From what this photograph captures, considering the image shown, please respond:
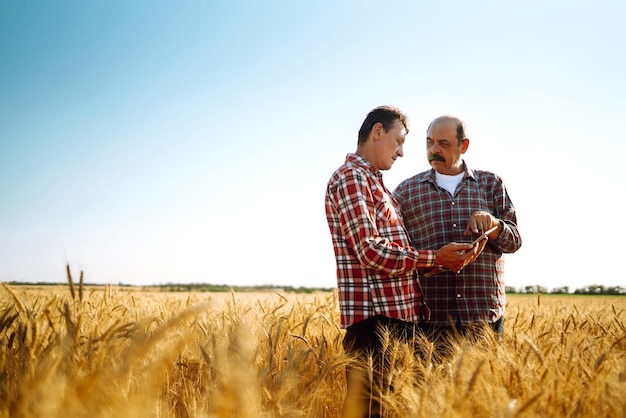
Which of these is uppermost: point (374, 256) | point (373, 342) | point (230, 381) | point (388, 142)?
point (388, 142)

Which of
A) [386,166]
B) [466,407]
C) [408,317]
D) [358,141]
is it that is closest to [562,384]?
[466,407]

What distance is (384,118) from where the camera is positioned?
2422 mm

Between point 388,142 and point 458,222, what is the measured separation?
866 millimetres

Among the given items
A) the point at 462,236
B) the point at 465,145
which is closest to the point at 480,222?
the point at 462,236

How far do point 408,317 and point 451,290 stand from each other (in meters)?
0.68

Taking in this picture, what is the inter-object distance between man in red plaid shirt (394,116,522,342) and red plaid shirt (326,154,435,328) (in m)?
0.46

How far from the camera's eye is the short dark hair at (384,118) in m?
2.42

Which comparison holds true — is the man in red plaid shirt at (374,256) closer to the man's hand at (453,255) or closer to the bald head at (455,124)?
the man's hand at (453,255)

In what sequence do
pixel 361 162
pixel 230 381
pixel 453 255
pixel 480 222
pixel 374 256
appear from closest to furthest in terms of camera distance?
pixel 230 381 < pixel 374 256 < pixel 453 255 < pixel 361 162 < pixel 480 222

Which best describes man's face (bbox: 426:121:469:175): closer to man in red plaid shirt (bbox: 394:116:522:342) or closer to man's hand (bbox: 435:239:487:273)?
man in red plaid shirt (bbox: 394:116:522:342)

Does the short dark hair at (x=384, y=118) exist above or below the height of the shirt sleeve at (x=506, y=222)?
above

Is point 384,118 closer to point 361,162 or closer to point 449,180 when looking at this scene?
point 361,162

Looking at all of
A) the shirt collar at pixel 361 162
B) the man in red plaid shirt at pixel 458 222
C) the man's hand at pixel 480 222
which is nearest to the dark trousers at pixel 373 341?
the man in red plaid shirt at pixel 458 222

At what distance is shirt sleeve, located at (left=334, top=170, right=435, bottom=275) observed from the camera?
2123 mm
